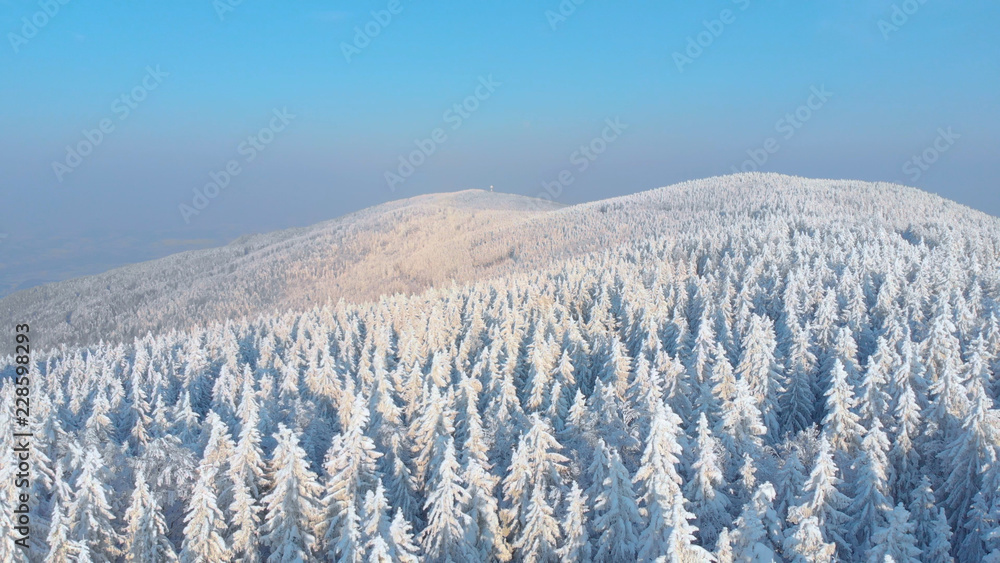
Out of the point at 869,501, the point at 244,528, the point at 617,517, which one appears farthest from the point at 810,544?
the point at 244,528

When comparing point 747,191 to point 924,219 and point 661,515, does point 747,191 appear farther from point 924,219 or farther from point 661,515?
point 661,515

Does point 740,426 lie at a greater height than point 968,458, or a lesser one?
greater

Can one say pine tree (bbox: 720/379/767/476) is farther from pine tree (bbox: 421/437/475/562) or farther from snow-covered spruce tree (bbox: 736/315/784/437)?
pine tree (bbox: 421/437/475/562)

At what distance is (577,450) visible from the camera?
3194 cm

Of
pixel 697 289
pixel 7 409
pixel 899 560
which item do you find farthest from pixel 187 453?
pixel 697 289

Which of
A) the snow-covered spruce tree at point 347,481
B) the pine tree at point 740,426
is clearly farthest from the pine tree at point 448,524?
the pine tree at point 740,426

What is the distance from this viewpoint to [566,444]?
33.8 metres

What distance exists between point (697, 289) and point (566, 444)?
4277 centimetres

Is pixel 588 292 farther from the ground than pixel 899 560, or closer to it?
farther from the ground

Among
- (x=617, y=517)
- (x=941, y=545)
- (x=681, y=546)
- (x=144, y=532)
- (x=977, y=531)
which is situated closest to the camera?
(x=681, y=546)

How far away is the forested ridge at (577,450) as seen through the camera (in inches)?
922

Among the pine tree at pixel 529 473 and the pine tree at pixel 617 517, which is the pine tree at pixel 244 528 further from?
the pine tree at pixel 617 517

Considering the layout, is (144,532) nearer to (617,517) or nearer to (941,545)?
(617,517)

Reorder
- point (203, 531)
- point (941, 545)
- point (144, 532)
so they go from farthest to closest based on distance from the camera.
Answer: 1. point (144, 532)
2. point (203, 531)
3. point (941, 545)
